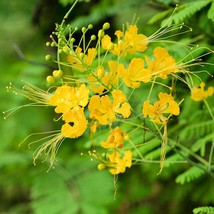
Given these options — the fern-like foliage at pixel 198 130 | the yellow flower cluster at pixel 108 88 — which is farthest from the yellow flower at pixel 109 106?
the fern-like foliage at pixel 198 130

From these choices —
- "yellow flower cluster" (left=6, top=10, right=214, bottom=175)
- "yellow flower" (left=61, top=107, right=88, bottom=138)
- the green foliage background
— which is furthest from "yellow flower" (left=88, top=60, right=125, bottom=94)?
the green foliage background

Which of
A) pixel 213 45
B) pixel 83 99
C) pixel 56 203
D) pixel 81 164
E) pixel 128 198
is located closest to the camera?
pixel 83 99

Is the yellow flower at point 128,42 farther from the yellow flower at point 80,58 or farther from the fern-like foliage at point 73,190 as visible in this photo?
the fern-like foliage at point 73,190

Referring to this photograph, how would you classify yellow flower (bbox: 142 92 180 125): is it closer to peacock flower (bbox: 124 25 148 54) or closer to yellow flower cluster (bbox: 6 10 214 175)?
yellow flower cluster (bbox: 6 10 214 175)

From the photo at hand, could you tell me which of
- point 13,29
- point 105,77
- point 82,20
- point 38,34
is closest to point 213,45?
point 82,20

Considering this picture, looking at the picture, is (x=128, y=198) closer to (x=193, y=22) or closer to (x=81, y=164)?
(x=81, y=164)

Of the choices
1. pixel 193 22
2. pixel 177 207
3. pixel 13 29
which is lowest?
pixel 177 207

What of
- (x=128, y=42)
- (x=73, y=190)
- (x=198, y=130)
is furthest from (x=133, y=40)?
(x=73, y=190)
